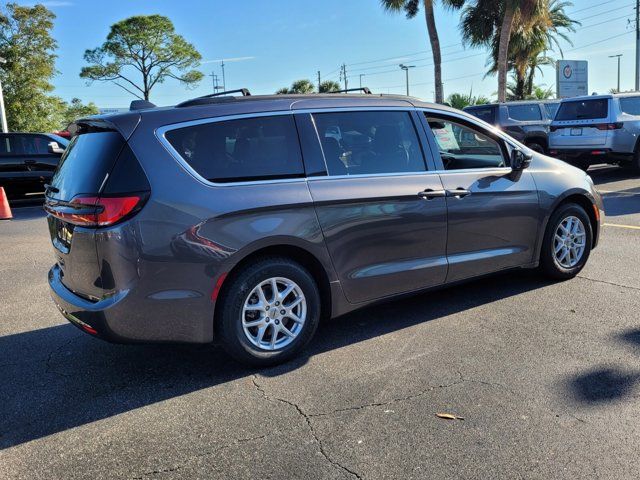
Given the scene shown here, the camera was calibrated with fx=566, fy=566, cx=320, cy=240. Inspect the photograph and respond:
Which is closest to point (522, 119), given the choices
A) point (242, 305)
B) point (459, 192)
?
point (459, 192)

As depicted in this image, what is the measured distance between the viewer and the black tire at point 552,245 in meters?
5.16

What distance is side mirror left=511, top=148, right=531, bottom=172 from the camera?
4.79 m

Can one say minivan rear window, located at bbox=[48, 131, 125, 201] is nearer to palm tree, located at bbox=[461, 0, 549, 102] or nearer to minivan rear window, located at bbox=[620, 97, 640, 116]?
minivan rear window, located at bbox=[620, 97, 640, 116]

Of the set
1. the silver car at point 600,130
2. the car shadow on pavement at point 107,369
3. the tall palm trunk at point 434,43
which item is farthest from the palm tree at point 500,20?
the car shadow on pavement at point 107,369

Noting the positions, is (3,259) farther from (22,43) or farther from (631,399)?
(22,43)

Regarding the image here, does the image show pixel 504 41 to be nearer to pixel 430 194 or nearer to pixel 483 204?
pixel 483 204

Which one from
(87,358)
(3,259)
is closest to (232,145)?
(87,358)

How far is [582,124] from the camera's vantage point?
13039 millimetres

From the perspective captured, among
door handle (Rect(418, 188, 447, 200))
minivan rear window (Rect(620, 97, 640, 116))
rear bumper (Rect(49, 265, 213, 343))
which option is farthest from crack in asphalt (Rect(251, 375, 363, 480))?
minivan rear window (Rect(620, 97, 640, 116))

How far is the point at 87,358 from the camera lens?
13.2ft

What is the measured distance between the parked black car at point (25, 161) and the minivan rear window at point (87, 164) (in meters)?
9.64

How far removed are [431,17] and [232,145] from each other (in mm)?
20065

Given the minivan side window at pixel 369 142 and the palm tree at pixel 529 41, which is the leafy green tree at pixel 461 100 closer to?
the palm tree at pixel 529 41

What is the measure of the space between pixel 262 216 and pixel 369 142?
1.14 meters
